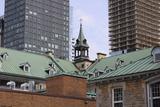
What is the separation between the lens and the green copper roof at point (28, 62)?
77.9 m

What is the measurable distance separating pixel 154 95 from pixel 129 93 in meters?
2.12

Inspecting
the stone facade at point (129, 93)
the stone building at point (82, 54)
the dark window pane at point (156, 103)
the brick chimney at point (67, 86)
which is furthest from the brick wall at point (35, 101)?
the stone building at point (82, 54)

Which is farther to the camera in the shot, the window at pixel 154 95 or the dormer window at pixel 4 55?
the dormer window at pixel 4 55

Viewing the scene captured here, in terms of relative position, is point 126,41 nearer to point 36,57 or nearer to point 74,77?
point 36,57

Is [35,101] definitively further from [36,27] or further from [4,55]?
[36,27]

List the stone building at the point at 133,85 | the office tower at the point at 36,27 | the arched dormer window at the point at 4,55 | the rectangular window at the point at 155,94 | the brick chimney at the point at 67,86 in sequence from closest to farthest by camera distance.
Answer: the rectangular window at the point at 155,94
the stone building at the point at 133,85
the brick chimney at the point at 67,86
the arched dormer window at the point at 4,55
the office tower at the point at 36,27

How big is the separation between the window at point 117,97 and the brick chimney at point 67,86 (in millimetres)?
4847

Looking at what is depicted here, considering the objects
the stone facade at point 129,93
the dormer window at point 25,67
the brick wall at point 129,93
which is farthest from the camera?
the dormer window at point 25,67

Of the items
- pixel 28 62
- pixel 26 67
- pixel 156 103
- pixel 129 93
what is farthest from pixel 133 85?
pixel 28 62

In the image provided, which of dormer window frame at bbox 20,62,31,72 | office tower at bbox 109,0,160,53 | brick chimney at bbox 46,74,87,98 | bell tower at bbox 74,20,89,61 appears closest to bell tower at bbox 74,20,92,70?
bell tower at bbox 74,20,89,61

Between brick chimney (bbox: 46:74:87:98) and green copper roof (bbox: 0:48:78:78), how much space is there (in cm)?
3655

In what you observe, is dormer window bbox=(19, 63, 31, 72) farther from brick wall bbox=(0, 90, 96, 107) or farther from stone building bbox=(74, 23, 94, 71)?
brick wall bbox=(0, 90, 96, 107)

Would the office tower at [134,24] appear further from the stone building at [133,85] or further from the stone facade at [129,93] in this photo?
the stone facade at [129,93]

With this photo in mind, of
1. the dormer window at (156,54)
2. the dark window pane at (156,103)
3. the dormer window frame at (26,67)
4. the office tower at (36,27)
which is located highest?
the office tower at (36,27)
